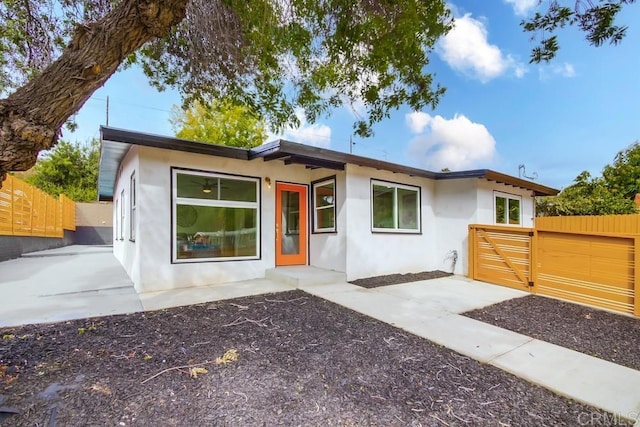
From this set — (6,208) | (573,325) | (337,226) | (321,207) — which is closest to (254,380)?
(573,325)

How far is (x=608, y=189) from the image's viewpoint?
588 inches

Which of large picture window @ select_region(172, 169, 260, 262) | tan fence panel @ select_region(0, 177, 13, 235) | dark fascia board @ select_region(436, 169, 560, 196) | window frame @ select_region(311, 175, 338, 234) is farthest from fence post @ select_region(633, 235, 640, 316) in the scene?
tan fence panel @ select_region(0, 177, 13, 235)

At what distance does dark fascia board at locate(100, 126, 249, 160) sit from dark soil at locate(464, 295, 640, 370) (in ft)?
17.1

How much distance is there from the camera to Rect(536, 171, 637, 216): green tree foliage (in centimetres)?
1257

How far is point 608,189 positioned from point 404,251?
1415 centimetres

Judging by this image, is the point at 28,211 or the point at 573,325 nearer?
the point at 573,325

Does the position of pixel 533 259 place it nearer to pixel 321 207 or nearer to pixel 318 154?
pixel 321 207

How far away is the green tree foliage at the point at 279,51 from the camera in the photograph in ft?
14.2

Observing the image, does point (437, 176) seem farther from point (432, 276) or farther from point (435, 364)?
point (435, 364)

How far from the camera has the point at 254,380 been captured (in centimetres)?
254

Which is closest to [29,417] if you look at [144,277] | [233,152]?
[144,277]

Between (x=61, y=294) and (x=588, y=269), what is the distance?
31.2 ft

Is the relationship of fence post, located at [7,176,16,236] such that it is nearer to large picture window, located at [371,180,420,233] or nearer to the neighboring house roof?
the neighboring house roof

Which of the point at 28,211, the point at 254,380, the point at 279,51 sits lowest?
the point at 254,380
